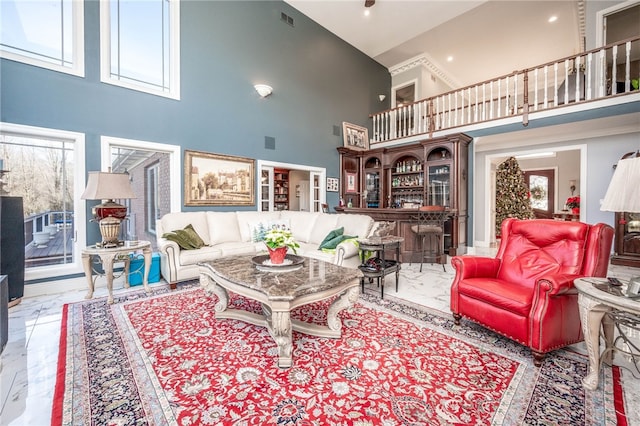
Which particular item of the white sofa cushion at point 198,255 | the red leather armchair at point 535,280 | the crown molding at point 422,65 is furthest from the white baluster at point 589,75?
the white sofa cushion at point 198,255

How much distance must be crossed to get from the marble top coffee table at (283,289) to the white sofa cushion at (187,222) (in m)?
1.70

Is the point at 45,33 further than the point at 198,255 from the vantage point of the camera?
No

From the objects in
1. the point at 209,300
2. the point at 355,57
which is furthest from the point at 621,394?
the point at 355,57

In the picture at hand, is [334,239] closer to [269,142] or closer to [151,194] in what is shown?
[269,142]

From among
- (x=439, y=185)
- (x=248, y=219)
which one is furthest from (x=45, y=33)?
(x=439, y=185)

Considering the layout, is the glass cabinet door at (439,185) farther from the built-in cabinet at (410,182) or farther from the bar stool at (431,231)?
the bar stool at (431,231)

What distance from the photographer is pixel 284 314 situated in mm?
1803

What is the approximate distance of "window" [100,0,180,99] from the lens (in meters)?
3.77

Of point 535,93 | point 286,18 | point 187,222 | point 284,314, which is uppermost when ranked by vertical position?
point 286,18

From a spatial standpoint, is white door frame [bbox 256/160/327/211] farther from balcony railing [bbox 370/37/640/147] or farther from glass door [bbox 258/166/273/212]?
balcony railing [bbox 370/37/640/147]

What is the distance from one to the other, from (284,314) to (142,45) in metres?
4.84

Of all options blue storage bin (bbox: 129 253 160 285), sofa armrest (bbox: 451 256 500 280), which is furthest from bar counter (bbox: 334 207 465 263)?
blue storage bin (bbox: 129 253 160 285)

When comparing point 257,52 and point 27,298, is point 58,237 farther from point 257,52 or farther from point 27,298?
point 257,52

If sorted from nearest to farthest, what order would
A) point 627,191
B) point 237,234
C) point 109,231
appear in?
1. point 627,191
2. point 109,231
3. point 237,234
